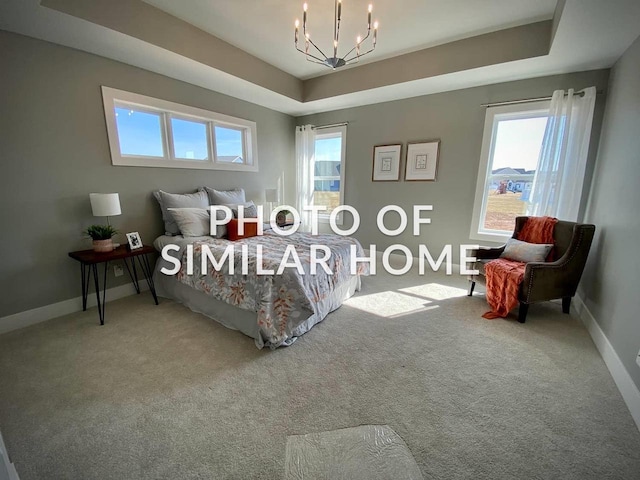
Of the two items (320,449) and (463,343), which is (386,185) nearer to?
(463,343)

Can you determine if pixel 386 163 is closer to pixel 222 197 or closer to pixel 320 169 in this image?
pixel 320 169

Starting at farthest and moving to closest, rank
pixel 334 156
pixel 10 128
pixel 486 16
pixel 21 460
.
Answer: pixel 334 156
pixel 486 16
pixel 10 128
pixel 21 460

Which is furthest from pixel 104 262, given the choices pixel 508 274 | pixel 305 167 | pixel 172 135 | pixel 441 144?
pixel 441 144

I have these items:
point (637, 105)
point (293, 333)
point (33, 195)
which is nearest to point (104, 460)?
point (293, 333)

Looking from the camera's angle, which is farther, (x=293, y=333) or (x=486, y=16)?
(x=486, y=16)

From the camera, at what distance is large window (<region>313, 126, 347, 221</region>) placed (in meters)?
4.77

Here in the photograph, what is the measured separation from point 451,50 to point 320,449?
391 cm

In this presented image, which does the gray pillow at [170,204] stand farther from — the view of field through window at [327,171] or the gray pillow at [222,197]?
the view of field through window at [327,171]

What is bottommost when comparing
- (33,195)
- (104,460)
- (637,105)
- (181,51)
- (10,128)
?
(104,460)

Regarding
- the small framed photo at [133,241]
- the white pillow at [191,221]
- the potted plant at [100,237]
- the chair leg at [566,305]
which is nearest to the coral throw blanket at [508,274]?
the chair leg at [566,305]

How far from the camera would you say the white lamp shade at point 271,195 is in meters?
4.45

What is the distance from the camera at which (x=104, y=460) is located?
1265 millimetres

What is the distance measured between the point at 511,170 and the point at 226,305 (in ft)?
12.5

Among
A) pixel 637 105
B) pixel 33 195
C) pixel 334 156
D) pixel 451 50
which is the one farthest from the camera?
pixel 334 156
